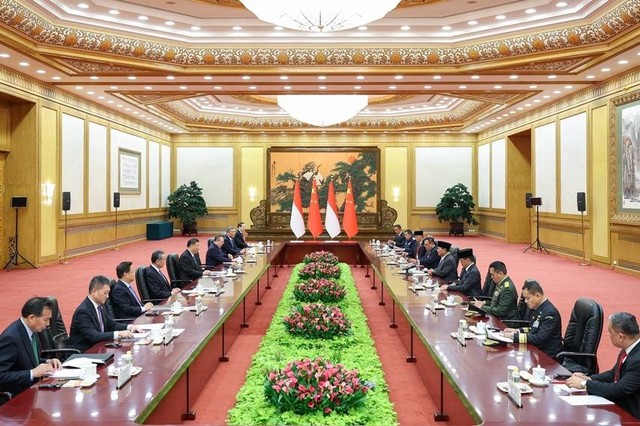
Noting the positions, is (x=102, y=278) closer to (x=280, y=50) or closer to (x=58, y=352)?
(x=58, y=352)

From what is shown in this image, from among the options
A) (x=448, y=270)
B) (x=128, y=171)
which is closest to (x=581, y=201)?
(x=448, y=270)

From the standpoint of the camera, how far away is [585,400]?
275cm

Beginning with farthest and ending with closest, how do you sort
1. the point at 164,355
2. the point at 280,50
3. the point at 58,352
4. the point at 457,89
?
the point at 457,89
the point at 280,50
the point at 58,352
the point at 164,355

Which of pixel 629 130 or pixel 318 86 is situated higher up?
pixel 318 86

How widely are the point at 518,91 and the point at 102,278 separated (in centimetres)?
1079

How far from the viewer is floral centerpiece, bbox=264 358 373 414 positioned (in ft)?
10.6

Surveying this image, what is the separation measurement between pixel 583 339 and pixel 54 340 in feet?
12.8

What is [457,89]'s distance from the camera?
12336 millimetres

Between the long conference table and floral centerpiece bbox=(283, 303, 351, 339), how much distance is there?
0.65 meters

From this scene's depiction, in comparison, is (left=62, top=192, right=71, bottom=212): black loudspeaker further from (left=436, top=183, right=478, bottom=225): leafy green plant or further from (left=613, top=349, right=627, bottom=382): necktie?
(left=436, top=183, right=478, bottom=225): leafy green plant

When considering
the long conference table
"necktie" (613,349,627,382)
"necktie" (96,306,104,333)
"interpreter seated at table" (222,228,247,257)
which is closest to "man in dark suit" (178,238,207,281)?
the long conference table

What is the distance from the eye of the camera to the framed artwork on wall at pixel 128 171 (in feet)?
53.0

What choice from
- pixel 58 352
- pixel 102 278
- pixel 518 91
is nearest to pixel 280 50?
pixel 518 91

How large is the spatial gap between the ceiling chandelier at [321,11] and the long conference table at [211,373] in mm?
3069
